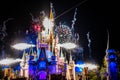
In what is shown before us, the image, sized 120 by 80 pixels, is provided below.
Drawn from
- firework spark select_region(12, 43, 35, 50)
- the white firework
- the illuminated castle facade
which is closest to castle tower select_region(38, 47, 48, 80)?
the illuminated castle facade

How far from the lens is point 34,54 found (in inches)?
3105

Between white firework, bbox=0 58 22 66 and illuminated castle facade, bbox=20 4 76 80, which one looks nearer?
illuminated castle facade, bbox=20 4 76 80

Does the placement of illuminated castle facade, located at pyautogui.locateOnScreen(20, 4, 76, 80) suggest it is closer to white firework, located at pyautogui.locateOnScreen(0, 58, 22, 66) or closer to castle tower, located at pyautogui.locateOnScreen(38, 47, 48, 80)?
castle tower, located at pyautogui.locateOnScreen(38, 47, 48, 80)

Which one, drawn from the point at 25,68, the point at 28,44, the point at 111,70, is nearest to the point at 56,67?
the point at 25,68

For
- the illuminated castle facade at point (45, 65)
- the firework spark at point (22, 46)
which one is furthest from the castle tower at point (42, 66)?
the firework spark at point (22, 46)

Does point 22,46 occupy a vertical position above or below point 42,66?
above

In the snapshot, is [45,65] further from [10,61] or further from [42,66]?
[10,61]

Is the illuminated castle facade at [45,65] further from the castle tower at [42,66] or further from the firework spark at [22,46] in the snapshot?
the firework spark at [22,46]

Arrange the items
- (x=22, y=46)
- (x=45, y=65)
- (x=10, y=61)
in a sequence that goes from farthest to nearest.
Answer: (x=22, y=46) → (x=10, y=61) → (x=45, y=65)

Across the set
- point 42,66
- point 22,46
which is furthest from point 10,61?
point 42,66

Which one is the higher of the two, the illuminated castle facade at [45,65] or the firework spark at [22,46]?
the firework spark at [22,46]

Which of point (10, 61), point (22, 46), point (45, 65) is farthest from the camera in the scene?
point (22, 46)

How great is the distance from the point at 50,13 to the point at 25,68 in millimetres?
23424

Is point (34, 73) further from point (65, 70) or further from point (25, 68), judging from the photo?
point (65, 70)
